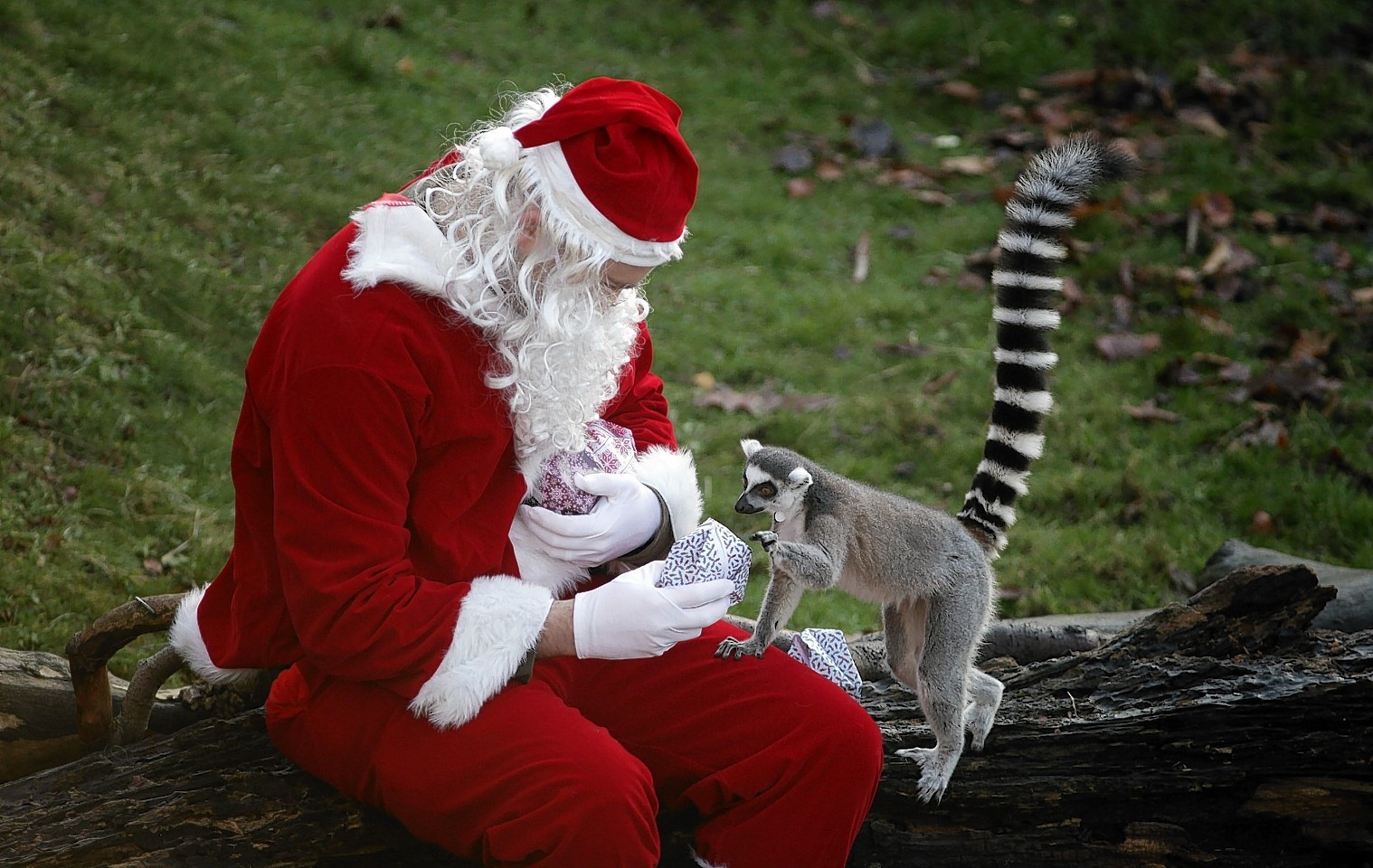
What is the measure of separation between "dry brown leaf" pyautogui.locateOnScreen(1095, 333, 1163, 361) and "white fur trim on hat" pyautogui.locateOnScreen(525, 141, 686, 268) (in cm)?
438

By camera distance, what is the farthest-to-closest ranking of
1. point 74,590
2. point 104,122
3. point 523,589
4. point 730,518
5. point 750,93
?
point 750,93, point 104,122, point 730,518, point 74,590, point 523,589

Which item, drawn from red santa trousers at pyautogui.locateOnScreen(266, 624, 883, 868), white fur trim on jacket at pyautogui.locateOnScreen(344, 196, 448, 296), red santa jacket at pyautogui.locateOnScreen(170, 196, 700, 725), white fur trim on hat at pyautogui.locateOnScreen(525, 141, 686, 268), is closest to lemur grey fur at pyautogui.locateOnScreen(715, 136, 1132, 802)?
red santa trousers at pyautogui.locateOnScreen(266, 624, 883, 868)

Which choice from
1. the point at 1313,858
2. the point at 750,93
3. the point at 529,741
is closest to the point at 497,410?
the point at 529,741

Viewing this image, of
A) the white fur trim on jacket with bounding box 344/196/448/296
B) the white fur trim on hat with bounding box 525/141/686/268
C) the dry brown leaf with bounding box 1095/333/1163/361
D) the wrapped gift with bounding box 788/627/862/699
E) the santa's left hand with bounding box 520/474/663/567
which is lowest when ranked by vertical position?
the dry brown leaf with bounding box 1095/333/1163/361

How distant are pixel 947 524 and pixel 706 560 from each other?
999mm

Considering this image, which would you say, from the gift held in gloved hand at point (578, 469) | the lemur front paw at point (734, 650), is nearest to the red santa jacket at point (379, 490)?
the gift held in gloved hand at point (578, 469)

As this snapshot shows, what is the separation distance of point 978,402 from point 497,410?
3687 mm

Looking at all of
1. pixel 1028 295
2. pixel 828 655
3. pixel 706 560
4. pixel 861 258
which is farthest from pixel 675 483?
pixel 861 258

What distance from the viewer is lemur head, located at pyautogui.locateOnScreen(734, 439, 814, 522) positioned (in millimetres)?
3086

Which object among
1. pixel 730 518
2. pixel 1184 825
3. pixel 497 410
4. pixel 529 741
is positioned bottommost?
pixel 730 518

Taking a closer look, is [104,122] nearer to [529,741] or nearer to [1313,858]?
[529,741]

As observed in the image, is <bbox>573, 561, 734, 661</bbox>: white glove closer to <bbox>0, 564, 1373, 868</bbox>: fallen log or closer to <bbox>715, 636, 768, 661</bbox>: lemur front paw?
<bbox>715, 636, 768, 661</bbox>: lemur front paw

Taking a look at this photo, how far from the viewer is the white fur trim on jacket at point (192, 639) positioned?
265 centimetres

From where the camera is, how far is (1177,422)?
559 cm
